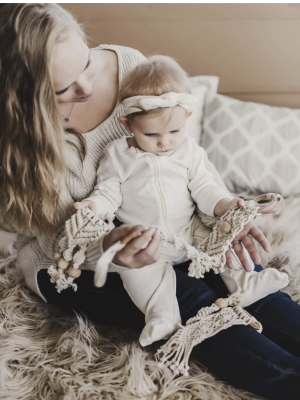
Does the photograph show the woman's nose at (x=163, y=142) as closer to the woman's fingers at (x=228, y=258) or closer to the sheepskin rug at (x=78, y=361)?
the woman's fingers at (x=228, y=258)

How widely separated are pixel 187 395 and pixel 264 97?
130 centimetres

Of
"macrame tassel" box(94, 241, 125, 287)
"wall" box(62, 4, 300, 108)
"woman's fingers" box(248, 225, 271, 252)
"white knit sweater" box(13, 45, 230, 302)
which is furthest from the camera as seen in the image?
"wall" box(62, 4, 300, 108)

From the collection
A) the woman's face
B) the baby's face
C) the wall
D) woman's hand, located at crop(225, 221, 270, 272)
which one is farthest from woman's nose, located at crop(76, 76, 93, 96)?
the wall

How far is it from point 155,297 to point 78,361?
25 cm

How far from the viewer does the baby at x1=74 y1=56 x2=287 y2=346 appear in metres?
0.89

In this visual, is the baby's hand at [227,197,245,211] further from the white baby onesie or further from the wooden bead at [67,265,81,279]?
the wooden bead at [67,265,81,279]

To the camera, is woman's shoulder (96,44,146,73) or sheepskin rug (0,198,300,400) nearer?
sheepskin rug (0,198,300,400)

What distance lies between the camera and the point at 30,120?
0.85 metres

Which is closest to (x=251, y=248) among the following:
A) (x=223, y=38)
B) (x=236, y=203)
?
(x=236, y=203)

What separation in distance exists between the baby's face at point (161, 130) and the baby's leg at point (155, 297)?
289 millimetres

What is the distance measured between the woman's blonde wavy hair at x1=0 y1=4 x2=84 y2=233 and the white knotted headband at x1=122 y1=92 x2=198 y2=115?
18 centimetres

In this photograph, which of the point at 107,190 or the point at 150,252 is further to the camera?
the point at 107,190

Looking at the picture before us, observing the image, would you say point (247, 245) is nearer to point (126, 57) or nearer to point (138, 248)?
point (138, 248)

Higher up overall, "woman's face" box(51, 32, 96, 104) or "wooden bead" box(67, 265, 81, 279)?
"woman's face" box(51, 32, 96, 104)
